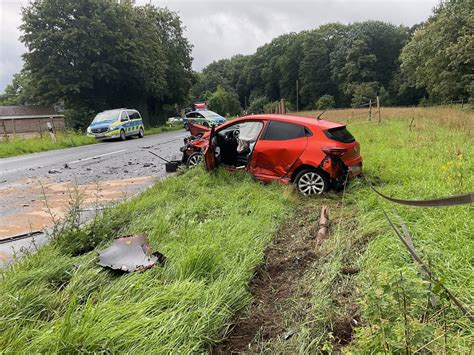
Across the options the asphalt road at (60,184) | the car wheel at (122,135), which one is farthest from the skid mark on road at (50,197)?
the car wheel at (122,135)

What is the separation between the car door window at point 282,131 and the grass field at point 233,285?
5.54 ft

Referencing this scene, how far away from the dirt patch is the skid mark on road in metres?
2.44

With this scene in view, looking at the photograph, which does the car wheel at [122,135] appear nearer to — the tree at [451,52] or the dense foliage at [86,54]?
the dense foliage at [86,54]

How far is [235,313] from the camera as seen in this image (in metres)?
2.97

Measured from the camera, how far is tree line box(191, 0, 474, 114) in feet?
125

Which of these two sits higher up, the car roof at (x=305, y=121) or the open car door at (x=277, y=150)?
the car roof at (x=305, y=121)

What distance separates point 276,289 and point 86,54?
113 ft

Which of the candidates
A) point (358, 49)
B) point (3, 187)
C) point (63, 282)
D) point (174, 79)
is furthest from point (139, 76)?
point (358, 49)

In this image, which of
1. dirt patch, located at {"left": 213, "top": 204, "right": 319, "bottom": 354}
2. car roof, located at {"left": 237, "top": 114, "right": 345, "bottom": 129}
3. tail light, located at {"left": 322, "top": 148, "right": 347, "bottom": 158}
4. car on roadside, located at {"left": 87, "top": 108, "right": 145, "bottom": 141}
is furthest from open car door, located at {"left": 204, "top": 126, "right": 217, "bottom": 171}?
car on roadside, located at {"left": 87, "top": 108, "right": 145, "bottom": 141}

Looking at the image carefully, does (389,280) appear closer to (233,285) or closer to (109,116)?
(233,285)

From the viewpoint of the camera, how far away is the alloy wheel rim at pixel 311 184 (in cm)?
Result: 661

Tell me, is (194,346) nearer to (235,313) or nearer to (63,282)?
(235,313)

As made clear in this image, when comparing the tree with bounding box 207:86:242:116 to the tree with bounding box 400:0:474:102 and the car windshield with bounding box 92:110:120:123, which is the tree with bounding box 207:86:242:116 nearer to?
the tree with bounding box 400:0:474:102

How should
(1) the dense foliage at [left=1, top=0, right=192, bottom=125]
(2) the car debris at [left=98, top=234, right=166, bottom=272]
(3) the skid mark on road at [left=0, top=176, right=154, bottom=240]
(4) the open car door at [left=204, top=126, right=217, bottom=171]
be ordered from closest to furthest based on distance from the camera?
(2) the car debris at [left=98, top=234, right=166, bottom=272], (3) the skid mark on road at [left=0, top=176, right=154, bottom=240], (4) the open car door at [left=204, top=126, right=217, bottom=171], (1) the dense foliage at [left=1, top=0, right=192, bottom=125]
